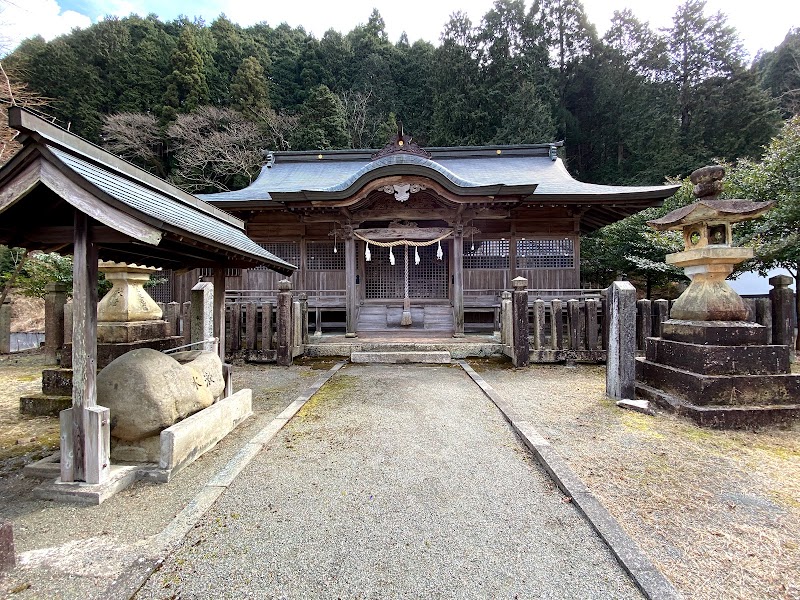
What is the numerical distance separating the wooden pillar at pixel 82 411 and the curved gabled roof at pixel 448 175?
697cm

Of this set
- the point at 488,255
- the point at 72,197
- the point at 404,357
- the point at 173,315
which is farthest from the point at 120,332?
the point at 488,255

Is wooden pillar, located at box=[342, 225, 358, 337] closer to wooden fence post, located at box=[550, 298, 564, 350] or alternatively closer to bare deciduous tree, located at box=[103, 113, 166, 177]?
wooden fence post, located at box=[550, 298, 564, 350]

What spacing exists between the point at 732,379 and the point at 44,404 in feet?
27.0

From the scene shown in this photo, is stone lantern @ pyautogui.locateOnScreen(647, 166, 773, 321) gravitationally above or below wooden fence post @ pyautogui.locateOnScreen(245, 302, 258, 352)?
above

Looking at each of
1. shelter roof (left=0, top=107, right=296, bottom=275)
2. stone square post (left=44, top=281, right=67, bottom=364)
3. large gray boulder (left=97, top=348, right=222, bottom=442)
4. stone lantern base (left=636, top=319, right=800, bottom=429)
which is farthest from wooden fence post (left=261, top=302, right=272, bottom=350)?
stone lantern base (left=636, top=319, right=800, bottom=429)

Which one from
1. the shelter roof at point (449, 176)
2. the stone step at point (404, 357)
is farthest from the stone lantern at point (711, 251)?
the shelter roof at point (449, 176)

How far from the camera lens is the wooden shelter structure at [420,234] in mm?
9375

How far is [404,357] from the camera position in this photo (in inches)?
314

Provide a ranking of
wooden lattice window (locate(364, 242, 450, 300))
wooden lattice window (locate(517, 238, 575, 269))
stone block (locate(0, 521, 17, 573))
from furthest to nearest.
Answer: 1. wooden lattice window (locate(364, 242, 450, 300))
2. wooden lattice window (locate(517, 238, 575, 269))
3. stone block (locate(0, 521, 17, 573))

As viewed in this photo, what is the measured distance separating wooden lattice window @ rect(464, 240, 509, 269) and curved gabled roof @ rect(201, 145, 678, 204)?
185 centimetres

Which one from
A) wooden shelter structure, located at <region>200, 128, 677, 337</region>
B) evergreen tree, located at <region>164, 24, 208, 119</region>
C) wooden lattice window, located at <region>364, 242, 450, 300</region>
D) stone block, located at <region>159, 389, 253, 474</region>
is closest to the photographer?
stone block, located at <region>159, 389, 253, 474</region>

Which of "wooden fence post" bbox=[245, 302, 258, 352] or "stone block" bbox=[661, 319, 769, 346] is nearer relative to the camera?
"stone block" bbox=[661, 319, 769, 346]

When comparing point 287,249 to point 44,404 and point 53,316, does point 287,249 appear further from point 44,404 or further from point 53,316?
point 44,404

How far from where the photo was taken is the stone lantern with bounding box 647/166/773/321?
4426 mm
